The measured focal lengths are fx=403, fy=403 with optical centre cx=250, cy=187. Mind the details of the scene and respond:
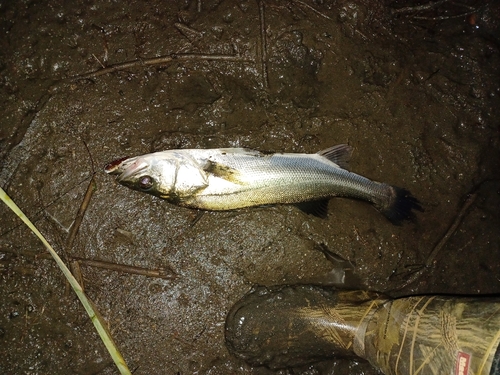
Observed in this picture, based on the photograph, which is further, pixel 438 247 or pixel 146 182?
pixel 438 247

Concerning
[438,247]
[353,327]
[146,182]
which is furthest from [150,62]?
[438,247]

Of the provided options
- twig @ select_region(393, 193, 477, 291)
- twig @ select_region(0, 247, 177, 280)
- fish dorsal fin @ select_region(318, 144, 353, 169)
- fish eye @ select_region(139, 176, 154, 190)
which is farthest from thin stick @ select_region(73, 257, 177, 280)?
twig @ select_region(393, 193, 477, 291)

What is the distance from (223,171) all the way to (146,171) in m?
0.61

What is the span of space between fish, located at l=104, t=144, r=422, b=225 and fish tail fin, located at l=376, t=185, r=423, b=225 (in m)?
0.17

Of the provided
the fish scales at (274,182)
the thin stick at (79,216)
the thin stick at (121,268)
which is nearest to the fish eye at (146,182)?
the fish scales at (274,182)

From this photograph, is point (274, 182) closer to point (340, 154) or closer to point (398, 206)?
point (340, 154)

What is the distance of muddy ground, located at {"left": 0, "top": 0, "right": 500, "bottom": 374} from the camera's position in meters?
3.67

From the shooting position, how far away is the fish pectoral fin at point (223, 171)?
3.29 meters

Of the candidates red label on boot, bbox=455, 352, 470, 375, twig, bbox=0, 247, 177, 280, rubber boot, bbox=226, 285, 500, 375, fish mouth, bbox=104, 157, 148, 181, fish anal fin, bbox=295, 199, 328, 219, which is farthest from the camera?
twig, bbox=0, 247, 177, 280

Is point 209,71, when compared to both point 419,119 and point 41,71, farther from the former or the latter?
point 419,119

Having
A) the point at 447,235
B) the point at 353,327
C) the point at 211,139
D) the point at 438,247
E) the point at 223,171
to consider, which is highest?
the point at 211,139

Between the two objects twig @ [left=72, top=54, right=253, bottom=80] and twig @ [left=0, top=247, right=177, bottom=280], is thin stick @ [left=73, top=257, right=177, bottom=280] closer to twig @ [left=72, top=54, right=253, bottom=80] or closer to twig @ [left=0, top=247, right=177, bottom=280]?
twig @ [left=0, top=247, right=177, bottom=280]

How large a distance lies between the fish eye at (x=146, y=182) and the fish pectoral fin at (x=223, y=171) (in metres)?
0.44

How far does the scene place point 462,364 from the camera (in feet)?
9.07
